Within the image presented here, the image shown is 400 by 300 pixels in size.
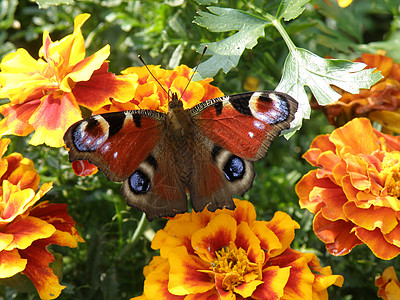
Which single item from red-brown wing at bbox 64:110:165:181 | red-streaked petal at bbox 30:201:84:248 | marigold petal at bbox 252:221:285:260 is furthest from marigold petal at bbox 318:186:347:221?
red-streaked petal at bbox 30:201:84:248

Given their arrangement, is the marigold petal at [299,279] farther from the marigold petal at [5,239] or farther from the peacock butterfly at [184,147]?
the marigold petal at [5,239]

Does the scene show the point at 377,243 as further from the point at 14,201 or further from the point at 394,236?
the point at 14,201

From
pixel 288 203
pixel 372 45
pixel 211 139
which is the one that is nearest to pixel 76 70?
pixel 211 139

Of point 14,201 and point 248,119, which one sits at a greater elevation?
point 248,119

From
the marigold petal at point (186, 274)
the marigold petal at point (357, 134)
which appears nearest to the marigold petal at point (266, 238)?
the marigold petal at point (186, 274)

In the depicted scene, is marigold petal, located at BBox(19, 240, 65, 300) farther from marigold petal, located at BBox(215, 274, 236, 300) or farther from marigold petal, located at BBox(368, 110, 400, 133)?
marigold petal, located at BBox(368, 110, 400, 133)

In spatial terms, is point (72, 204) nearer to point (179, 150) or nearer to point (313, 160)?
point (179, 150)

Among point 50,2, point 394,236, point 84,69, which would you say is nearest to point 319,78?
point 394,236
